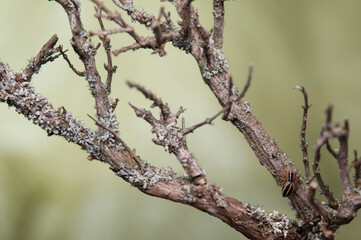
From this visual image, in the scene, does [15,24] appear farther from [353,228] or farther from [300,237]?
[353,228]

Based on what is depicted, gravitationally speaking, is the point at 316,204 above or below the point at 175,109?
below

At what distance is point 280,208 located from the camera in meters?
1.47

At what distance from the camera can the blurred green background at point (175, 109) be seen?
4.83ft

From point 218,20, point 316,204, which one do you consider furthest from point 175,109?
point 316,204

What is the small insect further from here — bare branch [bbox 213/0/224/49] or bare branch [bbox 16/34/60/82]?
bare branch [bbox 16/34/60/82]

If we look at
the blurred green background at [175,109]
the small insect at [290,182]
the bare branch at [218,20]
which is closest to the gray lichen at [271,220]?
the small insect at [290,182]

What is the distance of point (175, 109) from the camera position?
151 cm

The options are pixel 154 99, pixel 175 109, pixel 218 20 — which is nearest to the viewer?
pixel 154 99

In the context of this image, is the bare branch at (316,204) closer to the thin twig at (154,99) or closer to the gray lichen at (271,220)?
the gray lichen at (271,220)

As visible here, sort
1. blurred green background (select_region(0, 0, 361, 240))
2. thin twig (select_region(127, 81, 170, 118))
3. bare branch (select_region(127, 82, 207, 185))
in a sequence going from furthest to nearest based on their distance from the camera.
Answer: blurred green background (select_region(0, 0, 361, 240))
bare branch (select_region(127, 82, 207, 185))
thin twig (select_region(127, 81, 170, 118))

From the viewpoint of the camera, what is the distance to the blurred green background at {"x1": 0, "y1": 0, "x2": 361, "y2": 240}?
1473 mm

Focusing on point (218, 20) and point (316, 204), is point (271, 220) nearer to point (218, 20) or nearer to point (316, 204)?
point (316, 204)

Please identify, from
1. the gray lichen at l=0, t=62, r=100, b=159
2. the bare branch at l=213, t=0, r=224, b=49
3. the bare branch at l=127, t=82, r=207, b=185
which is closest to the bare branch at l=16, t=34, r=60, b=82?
the gray lichen at l=0, t=62, r=100, b=159

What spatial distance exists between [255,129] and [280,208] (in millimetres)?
510
